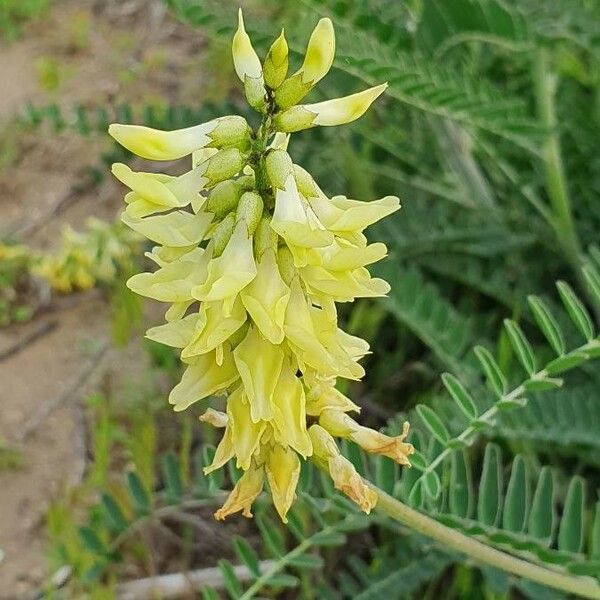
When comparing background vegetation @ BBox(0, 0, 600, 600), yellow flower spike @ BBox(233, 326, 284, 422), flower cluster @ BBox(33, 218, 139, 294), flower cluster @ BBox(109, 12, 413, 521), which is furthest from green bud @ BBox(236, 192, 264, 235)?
flower cluster @ BBox(33, 218, 139, 294)

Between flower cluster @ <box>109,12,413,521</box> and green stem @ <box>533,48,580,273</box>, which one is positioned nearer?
flower cluster @ <box>109,12,413,521</box>

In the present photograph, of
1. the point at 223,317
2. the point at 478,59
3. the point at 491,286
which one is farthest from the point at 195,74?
the point at 223,317

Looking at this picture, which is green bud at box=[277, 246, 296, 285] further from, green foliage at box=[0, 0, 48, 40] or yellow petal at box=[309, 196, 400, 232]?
green foliage at box=[0, 0, 48, 40]

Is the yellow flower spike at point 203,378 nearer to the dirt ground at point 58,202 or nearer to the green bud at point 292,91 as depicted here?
the green bud at point 292,91

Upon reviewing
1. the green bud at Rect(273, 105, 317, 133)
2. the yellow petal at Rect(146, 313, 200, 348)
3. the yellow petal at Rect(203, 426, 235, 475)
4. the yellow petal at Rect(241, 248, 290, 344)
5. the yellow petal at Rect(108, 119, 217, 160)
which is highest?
the green bud at Rect(273, 105, 317, 133)

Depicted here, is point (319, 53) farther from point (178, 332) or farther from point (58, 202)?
point (58, 202)

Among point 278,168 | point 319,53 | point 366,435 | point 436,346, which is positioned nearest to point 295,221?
point 278,168
